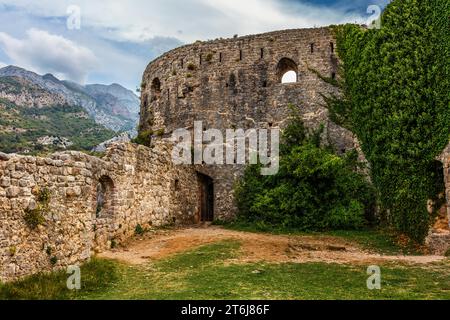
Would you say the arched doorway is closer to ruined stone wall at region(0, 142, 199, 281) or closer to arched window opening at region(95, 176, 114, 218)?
ruined stone wall at region(0, 142, 199, 281)

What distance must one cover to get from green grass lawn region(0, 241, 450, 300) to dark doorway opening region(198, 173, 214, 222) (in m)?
10.5

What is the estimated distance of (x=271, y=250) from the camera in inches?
440

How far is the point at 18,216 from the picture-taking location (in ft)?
24.6

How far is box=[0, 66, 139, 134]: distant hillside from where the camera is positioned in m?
68.7

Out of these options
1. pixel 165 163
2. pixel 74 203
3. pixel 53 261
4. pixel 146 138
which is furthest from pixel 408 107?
pixel 146 138

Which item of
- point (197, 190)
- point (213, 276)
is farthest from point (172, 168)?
point (213, 276)

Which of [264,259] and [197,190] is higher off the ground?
[197,190]

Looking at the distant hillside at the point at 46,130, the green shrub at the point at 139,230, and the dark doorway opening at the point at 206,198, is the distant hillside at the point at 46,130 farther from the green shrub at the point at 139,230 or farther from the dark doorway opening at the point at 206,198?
the green shrub at the point at 139,230

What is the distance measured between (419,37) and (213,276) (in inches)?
390

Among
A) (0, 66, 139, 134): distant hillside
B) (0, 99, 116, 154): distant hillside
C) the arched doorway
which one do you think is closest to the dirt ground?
the arched doorway

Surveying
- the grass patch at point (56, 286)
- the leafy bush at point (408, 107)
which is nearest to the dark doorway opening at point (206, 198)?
the leafy bush at point (408, 107)

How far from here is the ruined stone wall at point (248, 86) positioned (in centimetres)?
1966

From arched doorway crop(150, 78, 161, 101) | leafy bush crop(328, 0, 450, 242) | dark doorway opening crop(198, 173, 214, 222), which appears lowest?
dark doorway opening crop(198, 173, 214, 222)
